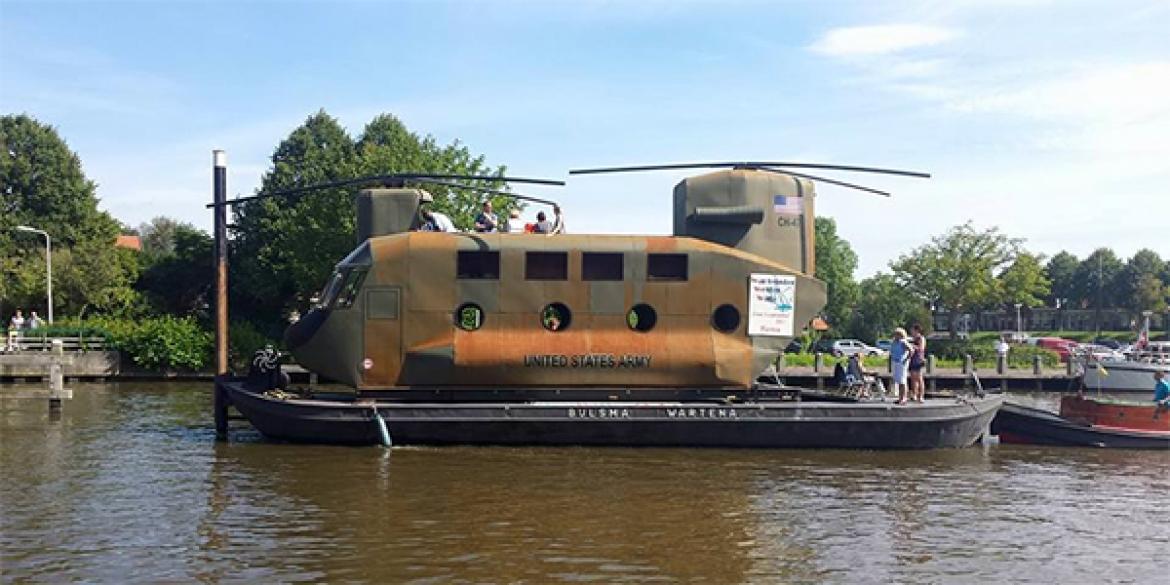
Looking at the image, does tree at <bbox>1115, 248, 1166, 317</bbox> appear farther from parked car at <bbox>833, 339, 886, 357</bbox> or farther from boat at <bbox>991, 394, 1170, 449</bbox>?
boat at <bbox>991, 394, 1170, 449</bbox>

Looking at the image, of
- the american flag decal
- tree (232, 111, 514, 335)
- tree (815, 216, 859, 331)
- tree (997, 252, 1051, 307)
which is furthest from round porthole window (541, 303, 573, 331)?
tree (815, 216, 859, 331)

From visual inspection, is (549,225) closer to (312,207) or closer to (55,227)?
(312,207)

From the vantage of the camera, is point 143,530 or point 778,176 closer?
point 143,530

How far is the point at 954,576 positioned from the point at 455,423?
8.95 metres

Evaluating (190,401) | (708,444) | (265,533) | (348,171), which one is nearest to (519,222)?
(708,444)

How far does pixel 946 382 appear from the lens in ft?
119

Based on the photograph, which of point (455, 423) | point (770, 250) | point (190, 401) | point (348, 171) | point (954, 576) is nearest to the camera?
point (954, 576)

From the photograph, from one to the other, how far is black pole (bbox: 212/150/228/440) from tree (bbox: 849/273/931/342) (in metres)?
48.6

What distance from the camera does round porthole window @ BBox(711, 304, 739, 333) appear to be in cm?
1798

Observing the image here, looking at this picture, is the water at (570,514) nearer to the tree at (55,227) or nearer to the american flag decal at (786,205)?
the american flag decal at (786,205)

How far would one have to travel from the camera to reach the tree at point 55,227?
47719 mm

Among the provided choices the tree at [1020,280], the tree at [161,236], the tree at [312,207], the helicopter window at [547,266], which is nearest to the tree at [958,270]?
the tree at [1020,280]

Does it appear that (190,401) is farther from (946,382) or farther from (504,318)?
(946,382)

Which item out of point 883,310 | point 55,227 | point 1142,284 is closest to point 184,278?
point 55,227
